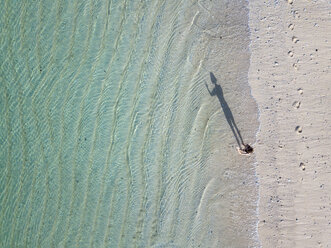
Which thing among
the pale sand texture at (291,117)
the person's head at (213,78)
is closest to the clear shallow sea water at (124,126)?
the person's head at (213,78)

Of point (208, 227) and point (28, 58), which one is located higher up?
point (28, 58)

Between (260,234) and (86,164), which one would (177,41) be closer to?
(86,164)

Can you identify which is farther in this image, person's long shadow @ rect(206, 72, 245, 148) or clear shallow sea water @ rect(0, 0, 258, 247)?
person's long shadow @ rect(206, 72, 245, 148)

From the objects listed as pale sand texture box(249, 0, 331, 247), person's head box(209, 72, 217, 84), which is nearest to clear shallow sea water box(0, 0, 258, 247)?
person's head box(209, 72, 217, 84)

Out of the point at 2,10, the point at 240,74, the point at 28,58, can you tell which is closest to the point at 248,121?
the point at 240,74

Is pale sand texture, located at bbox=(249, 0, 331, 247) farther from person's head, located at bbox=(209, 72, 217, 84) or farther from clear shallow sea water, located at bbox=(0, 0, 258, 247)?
person's head, located at bbox=(209, 72, 217, 84)

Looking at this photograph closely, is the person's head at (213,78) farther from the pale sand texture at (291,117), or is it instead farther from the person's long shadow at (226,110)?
the pale sand texture at (291,117)
